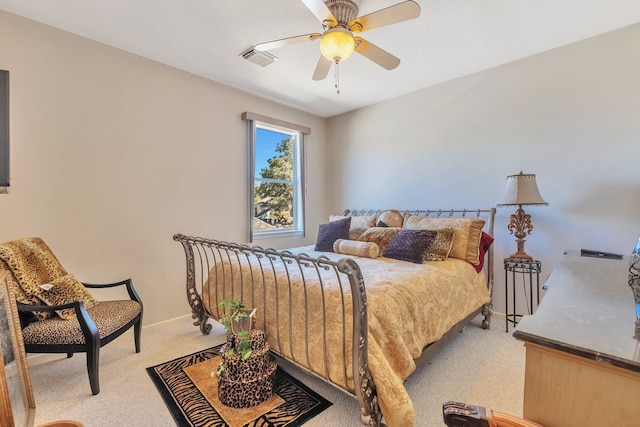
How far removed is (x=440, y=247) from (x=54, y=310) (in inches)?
115

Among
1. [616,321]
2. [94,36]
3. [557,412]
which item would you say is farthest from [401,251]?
[94,36]

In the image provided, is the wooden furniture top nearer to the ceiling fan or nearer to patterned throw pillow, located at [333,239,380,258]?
patterned throw pillow, located at [333,239,380,258]

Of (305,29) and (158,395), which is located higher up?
(305,29)

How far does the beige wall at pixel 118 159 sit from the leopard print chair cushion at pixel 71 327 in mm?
694

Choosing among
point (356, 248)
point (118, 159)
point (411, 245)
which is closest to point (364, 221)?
point (356, 248)

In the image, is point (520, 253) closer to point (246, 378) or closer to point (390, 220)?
point (390, 220)

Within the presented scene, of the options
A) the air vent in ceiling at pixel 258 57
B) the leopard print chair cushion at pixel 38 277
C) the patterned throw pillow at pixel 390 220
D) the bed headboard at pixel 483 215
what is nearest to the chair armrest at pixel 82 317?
the leopard print chair cushion at pixel 38 277

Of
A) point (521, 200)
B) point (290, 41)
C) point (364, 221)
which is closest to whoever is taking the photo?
point (290, 41)

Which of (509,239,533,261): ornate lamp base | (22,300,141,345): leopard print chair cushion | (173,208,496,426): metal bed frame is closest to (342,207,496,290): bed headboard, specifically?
(173,208,496,426): metal bed frame

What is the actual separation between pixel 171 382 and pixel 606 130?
13.1ft

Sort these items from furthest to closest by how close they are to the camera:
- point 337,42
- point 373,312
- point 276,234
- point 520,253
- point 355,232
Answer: point 276,234 < point 355,232 < point 520,253 < point 337,42 < point 373,312

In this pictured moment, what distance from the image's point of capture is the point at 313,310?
1.71 m

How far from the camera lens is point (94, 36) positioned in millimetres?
2555

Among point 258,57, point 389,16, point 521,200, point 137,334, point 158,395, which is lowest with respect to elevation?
point 158,395
